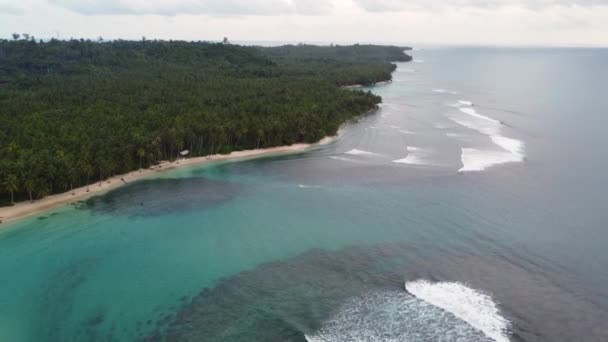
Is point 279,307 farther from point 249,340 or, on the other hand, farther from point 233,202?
point 233,202

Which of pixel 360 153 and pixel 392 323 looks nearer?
pixel 392 323

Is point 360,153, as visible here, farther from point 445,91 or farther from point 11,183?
point 445,91

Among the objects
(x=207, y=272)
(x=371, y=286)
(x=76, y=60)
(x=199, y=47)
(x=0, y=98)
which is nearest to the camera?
(x=371, y=286)

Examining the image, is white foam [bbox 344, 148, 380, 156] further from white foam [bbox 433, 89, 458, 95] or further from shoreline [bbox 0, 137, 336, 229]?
white foam [bbox 433, 89, 458, 95]

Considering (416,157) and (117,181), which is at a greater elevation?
(416,157)

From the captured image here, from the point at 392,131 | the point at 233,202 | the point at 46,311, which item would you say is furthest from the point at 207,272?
the point at 392,131

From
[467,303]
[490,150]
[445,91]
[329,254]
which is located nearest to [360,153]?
[490,150]

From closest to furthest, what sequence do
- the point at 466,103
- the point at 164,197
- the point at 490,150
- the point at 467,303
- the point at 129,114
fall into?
1. the point at 467,303
2. the point at 164,197
3. the point at 129,114
4. the point at 490,150
5. the point at 466,103

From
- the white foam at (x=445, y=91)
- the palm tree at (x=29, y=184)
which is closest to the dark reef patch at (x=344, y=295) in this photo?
the palm tree at (x=29, y=184)
